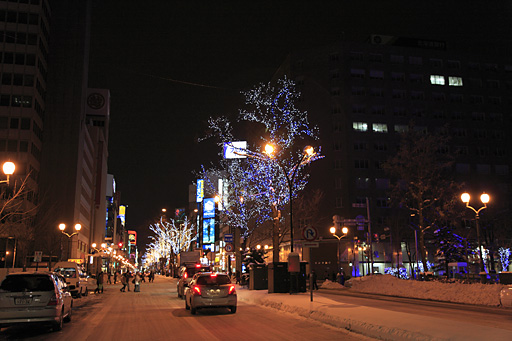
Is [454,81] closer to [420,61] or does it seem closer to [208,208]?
[420,61]

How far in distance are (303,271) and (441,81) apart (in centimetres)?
6295

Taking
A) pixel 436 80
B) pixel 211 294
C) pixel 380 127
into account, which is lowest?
pixel 211 294

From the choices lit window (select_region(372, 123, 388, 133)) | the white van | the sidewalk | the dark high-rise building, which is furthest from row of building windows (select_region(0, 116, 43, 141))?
the sidewalk

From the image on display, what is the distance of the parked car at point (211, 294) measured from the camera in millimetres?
16750

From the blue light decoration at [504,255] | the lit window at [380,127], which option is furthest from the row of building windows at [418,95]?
the blue light decoration at [504,255]

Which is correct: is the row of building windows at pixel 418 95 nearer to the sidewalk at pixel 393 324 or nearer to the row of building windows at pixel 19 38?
the row of building windows at pixel 19 38

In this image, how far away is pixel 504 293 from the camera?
60.6 ft

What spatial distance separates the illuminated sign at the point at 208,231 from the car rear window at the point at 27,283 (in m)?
116

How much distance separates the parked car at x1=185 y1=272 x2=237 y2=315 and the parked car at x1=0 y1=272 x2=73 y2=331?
498cm

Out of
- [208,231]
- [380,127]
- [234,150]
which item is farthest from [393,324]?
[208,231]

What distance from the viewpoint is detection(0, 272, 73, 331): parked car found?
12.5 metres

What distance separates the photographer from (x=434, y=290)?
2544cm

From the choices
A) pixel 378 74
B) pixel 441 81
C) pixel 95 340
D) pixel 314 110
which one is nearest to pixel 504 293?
pixel 95 340

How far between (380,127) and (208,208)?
64.3 meters
